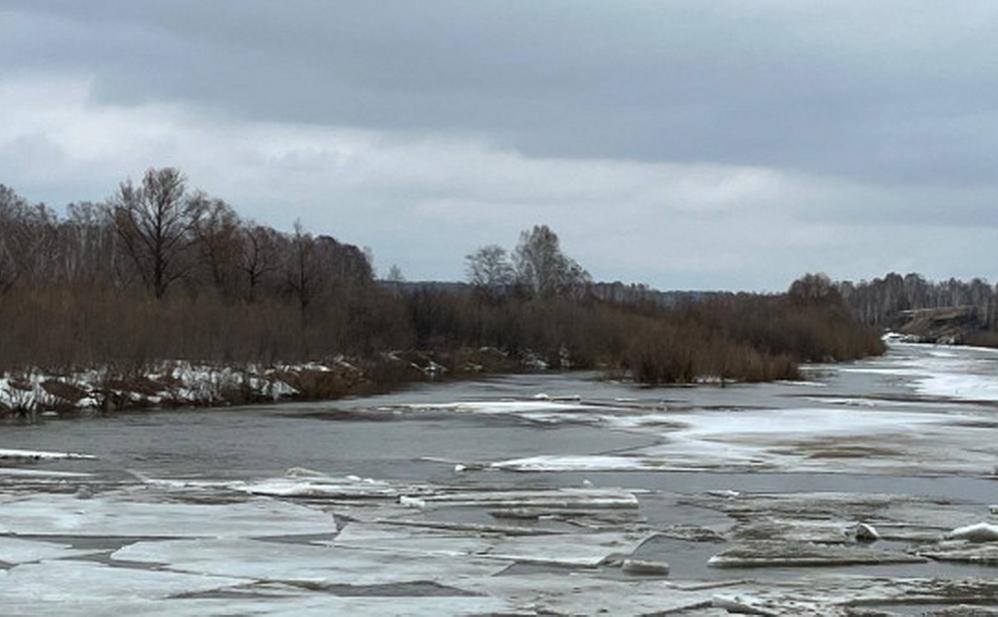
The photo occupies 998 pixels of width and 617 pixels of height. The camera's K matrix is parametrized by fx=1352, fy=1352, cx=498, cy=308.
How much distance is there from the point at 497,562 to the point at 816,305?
112879 mm

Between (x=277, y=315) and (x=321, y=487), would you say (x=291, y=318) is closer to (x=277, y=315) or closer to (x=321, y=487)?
(x=277, y=315)

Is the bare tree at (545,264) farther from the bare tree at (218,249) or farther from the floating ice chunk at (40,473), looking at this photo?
the floating ice chunk at (40,473)

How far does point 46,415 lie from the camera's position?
3806 centimetres

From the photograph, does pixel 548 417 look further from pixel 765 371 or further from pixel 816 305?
pixel 816 305

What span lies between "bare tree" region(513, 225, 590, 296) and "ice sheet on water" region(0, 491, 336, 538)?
429 feet

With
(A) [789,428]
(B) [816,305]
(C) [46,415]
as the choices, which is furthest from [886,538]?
(B) [816,305]

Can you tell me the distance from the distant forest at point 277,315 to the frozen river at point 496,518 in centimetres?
1248

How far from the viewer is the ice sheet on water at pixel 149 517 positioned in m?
15.0

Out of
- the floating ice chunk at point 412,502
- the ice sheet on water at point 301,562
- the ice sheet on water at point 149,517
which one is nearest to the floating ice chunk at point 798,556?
the ice sheet on water at point 301,562

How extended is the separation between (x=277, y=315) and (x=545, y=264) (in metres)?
95.1

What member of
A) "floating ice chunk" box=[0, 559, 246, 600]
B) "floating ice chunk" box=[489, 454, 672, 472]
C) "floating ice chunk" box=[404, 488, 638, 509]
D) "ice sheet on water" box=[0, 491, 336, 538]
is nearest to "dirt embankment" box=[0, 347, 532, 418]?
"floating ice chunk" box=[489, 454, 672, 472]

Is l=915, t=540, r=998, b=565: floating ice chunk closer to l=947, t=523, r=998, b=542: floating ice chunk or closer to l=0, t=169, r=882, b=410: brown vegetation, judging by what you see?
l=947, t=523, r=998, b=542: floating ice chunk

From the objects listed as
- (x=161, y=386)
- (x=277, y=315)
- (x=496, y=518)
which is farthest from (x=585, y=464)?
(x=277, y=315)

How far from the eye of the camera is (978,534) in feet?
49.8
